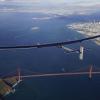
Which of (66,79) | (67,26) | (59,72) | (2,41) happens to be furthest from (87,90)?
(67,26)

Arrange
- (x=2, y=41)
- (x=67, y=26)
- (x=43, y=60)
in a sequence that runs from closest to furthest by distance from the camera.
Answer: (x=43, y=60) < (x=2, y=41) < (x=67, y=26)

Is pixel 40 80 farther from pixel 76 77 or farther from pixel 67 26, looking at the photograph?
pixel 67 26

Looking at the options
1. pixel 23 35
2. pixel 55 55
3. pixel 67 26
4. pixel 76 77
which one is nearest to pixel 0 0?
pixel 67 26

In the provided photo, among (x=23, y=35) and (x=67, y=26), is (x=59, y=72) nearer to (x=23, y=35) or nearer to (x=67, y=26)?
(x=23, y=35)

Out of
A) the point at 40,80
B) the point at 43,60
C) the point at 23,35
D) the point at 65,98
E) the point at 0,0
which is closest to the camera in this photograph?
the point at 65,98

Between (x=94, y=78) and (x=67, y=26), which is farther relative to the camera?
(x=67, y=26)

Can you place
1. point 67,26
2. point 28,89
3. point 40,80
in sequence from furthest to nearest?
1. point 67,26
2. point 40,80
3. point 28,89
